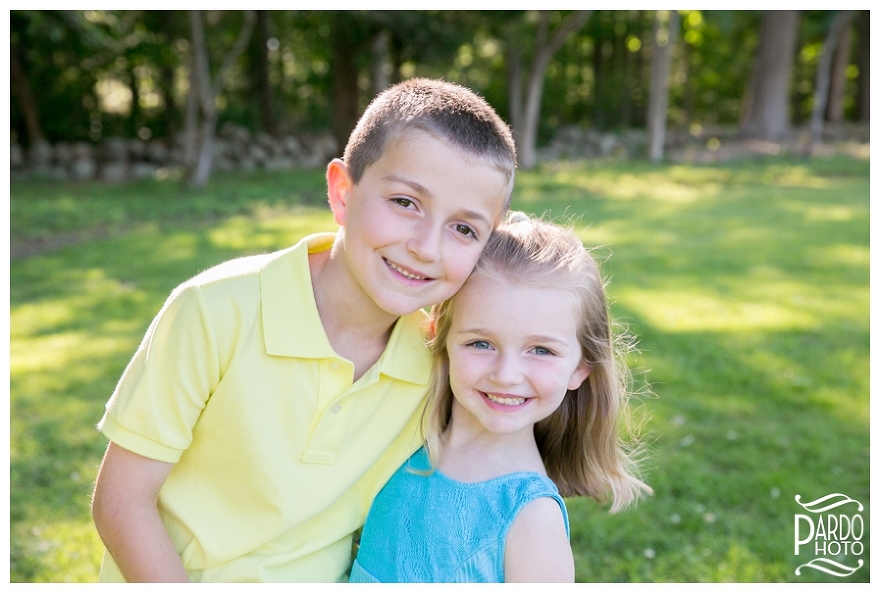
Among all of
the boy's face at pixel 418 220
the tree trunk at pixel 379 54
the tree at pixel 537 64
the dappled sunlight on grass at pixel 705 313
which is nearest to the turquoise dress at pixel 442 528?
the boy's face at pixel 418 220

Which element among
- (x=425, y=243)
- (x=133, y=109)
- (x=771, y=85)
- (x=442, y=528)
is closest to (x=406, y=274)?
(x=425, y=243)

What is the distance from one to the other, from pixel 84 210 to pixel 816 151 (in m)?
12.5

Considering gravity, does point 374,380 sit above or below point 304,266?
below

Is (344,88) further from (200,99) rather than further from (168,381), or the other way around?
(168,381)

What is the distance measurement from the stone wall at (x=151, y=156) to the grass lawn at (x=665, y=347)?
2.80 meters

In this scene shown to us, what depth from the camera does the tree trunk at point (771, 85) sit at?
17.4 m

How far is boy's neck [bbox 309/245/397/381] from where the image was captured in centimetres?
180

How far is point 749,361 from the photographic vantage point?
4781 millimetres

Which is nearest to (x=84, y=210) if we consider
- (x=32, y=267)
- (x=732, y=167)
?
(x=32, y=267)

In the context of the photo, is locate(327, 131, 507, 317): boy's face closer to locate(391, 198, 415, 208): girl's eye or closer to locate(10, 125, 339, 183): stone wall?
locate(391, 198, 415, 208): girl's eye

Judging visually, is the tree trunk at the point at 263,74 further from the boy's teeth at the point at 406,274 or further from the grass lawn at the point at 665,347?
the boy's teeth at the point at 406,274

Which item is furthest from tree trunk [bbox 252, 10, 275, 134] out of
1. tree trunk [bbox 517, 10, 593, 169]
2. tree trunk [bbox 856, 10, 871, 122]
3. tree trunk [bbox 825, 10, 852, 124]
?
tree trunk [bbox 856, 10, 871, 122]

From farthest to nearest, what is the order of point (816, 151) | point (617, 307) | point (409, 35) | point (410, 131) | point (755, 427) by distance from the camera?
point (816, 151) → point (409, 35) → point (617, 307) → point (755, 427) → point (410, 131)

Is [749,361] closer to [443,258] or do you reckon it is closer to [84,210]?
[443,258]
